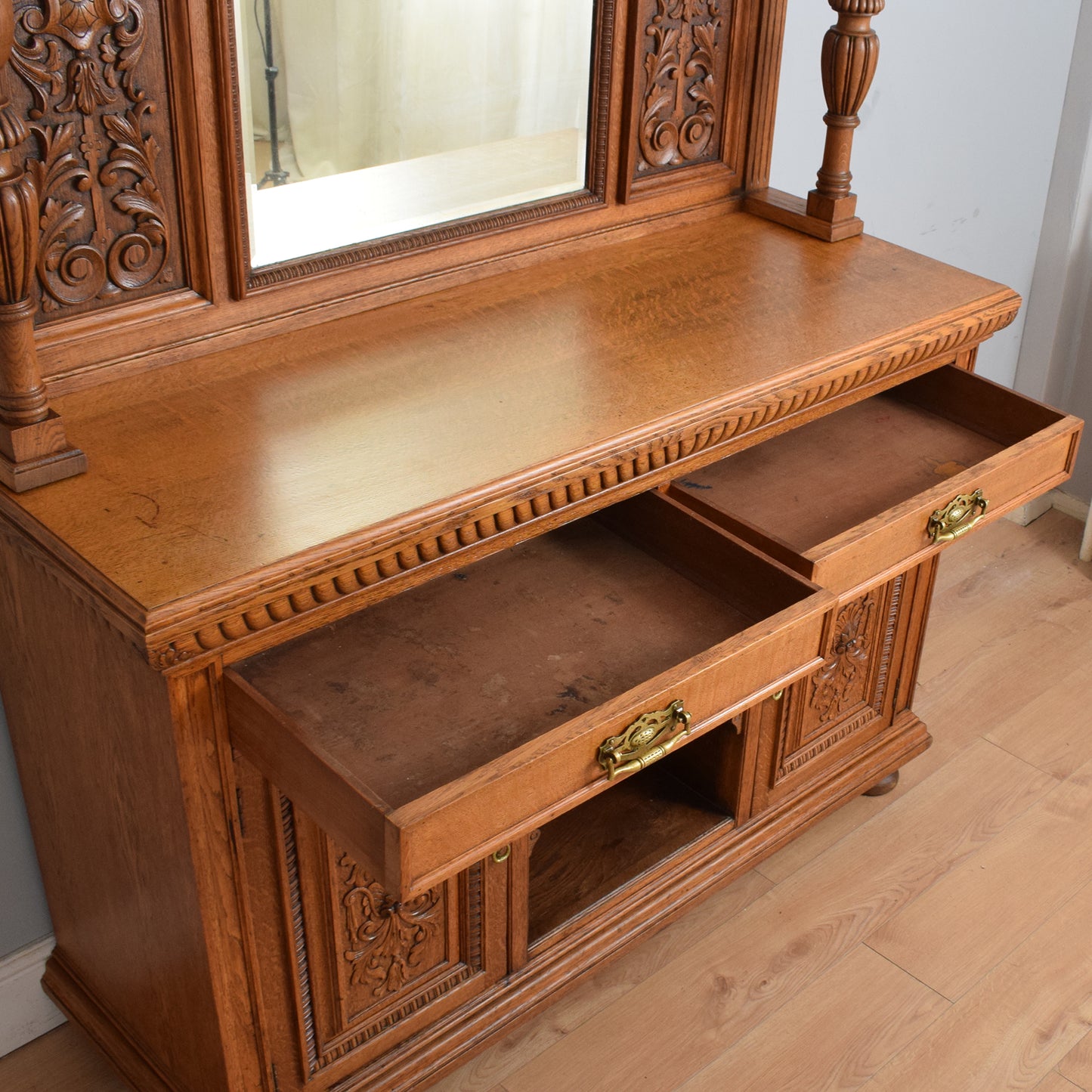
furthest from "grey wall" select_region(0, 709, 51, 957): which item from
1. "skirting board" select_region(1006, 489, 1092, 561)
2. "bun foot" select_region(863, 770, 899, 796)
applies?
"skirting board" select_region(1006, 489, 1092, 561)

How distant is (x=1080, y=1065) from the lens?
1778mm

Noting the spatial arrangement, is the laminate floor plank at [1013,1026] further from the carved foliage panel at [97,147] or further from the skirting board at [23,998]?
the carved foliage panel at [97,147]

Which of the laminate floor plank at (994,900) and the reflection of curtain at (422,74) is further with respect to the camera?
the laminate floor plank at (994,900)

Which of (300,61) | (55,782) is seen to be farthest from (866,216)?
(55,782)

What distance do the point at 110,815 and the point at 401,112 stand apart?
32.7 inches

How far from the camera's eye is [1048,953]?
1938 mm

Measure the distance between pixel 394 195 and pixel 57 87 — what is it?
1.34 feet

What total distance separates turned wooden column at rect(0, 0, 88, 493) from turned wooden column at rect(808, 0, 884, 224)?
104 cm

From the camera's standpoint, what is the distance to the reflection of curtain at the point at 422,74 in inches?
55.4

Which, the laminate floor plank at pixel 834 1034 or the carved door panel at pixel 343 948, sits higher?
the carved door panel at pixel 343 948

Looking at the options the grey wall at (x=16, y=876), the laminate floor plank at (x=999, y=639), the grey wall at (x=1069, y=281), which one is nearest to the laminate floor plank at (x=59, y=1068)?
the grey wall at (x=16, y=876)

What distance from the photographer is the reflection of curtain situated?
1406 mm

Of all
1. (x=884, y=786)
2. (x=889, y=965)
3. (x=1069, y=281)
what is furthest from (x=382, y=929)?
(x=1069, y=281)

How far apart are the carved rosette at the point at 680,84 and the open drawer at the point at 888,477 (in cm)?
42
